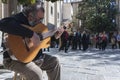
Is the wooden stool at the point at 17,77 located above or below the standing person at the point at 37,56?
below

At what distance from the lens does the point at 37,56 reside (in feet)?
16.3

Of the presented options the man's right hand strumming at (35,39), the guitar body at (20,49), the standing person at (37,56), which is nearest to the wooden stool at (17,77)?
the standing person at (37,56)

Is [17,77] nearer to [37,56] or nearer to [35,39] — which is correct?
[37,56]

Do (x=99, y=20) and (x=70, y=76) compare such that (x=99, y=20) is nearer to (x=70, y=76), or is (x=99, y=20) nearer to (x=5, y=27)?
(x=70, y=76)

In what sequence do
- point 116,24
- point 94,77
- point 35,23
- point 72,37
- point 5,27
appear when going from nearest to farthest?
1. point 5,27
2. point 35,23
3. point 94,77
4. point 72,37
5. point 116,24

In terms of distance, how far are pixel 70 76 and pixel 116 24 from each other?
168 feet

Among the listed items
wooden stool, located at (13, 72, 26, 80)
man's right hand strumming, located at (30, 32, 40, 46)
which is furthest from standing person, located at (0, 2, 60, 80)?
wooden stool, located at (13, 72, 26, 80)

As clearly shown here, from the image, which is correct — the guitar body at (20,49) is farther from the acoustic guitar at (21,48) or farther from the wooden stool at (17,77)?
the wooden stool at (17,77)

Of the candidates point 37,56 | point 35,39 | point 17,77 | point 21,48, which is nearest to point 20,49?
point 21,48

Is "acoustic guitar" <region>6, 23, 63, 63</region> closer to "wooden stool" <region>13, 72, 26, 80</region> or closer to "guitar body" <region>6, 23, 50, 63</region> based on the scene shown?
"guitar body" <region>6, 23, 50, 63</region>

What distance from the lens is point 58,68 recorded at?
4973mm

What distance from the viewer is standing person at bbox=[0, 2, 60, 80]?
15.0 ft

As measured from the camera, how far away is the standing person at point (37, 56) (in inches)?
179

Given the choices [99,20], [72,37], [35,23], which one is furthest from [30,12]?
[99,20]
